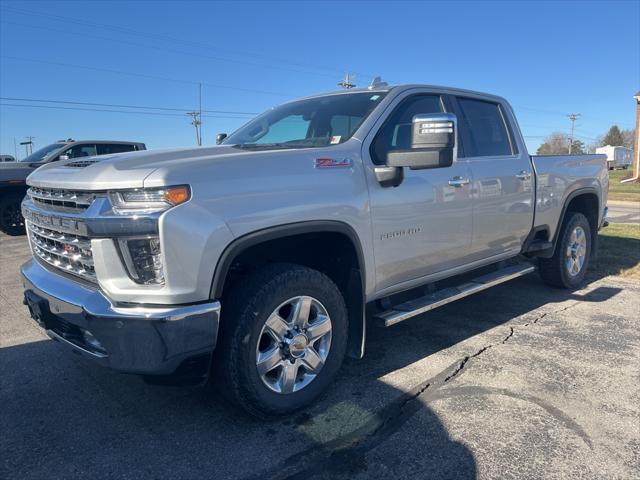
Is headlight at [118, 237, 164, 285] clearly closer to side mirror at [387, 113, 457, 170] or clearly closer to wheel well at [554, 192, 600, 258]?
side mirror at [387, 113, 457, 170]

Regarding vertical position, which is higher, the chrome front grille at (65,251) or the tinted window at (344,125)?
the tinted window at (344,125)

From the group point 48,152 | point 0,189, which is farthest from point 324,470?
point 48,152

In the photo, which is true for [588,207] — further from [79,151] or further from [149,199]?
[79,151]

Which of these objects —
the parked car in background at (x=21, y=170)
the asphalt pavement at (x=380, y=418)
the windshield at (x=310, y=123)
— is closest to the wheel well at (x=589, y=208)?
the asphalt pavement at (x=380, y=418)

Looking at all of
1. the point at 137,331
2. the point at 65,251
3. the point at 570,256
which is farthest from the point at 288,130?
the point at 570,256

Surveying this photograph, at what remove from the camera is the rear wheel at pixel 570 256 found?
574 centimetres

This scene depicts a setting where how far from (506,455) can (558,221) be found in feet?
11.5

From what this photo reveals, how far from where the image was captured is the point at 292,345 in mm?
3023

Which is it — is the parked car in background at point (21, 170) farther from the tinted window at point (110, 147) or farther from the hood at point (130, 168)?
the hood at point (130, 168)

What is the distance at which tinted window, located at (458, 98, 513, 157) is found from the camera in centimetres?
443

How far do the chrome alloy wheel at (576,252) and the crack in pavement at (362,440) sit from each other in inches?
120

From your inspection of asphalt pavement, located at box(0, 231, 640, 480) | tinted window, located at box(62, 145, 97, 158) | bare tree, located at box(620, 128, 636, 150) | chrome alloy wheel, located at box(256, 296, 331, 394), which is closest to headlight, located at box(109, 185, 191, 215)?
chrome alloy wheel, located at box(256, 296, 331, 394)

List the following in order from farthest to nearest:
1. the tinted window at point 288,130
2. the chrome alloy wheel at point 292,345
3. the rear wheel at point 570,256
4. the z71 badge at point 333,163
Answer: the rear wheel at point 570,256 < the tinted window at point 288,130 < the z71 badge at point 333,163 < the chrome alloy wheel at point 292,345

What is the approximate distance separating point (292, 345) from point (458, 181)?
6.31 feet
